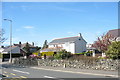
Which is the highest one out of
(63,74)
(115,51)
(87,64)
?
(115,51)

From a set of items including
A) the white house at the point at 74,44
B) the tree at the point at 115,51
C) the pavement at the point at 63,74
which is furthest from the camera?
the white house at the point at 74,44

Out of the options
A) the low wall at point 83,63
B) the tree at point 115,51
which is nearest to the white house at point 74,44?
the low wall at point 83,63

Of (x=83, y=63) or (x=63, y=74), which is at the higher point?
(x=83, y=63)

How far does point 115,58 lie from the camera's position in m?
16.9

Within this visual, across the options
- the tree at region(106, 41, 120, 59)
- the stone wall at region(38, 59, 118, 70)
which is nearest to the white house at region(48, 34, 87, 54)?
the stone wall at region(38, 59, 118, 70)

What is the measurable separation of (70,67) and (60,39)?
43613 millimetres

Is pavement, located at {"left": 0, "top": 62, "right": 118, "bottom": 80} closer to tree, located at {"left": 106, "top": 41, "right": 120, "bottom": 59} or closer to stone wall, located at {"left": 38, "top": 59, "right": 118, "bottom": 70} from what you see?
stone wall, located at {"left": 38, "top": 59, "right": 118, "bottom": 70}

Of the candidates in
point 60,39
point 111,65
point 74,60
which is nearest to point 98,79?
point 111,65

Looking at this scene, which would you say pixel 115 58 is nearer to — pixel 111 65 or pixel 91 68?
pixel 111 65

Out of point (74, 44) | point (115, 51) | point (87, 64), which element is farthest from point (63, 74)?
point (74, 44)

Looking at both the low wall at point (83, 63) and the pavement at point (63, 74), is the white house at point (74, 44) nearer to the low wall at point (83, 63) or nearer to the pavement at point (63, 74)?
the low wall at point (83, 63)

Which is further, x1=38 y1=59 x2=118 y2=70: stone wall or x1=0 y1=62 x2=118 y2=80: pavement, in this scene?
x1=38 y1=59 x2=118 y2=70: stone wall

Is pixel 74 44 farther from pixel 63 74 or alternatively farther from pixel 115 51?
pixel 63 74

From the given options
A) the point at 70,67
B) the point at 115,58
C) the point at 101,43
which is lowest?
the point at 70,67
